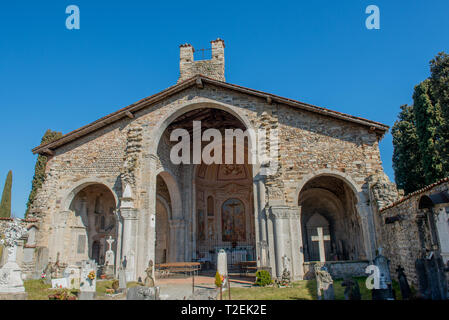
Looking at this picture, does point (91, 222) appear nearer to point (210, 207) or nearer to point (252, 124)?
point (210, 207)

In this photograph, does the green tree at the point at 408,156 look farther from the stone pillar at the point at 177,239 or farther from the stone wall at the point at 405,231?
the stone pillar at the point at 177,239

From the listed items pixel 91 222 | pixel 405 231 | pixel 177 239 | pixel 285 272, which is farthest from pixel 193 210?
pixel 405 231

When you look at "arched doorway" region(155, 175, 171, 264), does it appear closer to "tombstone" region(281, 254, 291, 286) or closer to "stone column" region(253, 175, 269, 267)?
"stone column" region(253, 175, 269, 267)

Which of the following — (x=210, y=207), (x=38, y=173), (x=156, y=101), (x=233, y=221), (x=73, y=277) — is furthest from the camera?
(x=38, y=173)

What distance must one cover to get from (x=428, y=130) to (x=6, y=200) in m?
30.0

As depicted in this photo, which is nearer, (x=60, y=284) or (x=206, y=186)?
(x=60, y=284)

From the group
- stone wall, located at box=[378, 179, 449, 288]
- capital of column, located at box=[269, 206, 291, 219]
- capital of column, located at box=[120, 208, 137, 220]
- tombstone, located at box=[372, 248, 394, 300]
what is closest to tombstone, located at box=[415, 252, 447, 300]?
tombstone, located at box=[372, 248, 394, 300]

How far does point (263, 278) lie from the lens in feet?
40.1

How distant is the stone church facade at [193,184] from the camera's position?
1362 centimetres

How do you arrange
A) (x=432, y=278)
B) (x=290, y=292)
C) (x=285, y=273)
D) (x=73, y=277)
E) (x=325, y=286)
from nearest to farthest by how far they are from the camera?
1. (x=432, y=278)
2. (x=325, y=286)
3. (x=290, y=292)
4. (x=73, y=277)
5. (x=285, y=273)

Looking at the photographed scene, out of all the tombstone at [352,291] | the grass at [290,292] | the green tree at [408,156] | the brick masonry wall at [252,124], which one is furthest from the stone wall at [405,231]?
the green tree at [408,156]

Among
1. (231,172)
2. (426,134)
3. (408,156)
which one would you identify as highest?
(426,134)

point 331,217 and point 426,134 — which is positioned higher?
point 426,134

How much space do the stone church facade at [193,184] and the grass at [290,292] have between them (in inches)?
58.6
